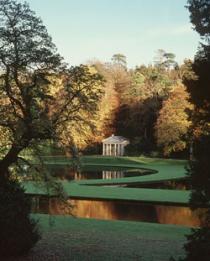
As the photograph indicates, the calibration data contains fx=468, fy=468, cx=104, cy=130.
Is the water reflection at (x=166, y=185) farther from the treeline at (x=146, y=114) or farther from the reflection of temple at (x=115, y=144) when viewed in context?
the reflection of temple at (x=115, y=144)

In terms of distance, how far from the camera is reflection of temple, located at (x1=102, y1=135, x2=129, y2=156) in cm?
6376

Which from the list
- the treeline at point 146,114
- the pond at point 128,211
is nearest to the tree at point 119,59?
the treeline at point 146,114

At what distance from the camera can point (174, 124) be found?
168 ft

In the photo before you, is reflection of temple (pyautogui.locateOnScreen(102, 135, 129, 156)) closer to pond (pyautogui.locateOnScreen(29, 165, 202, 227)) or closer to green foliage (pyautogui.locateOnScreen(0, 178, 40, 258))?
pond (pyautogui.locateOnScreen(29, 165, 202, 227))

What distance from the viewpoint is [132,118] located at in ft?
210

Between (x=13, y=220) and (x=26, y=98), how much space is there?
2.62 m

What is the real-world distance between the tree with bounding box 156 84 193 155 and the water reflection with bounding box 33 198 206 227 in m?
29.6

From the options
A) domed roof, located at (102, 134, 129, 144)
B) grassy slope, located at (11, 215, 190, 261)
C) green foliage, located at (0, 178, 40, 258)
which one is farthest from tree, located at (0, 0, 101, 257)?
domed roof, located at (102, 134, 129, 144)

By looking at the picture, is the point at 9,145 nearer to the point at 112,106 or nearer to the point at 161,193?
the point at 161,193

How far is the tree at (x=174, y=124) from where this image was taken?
5106cm

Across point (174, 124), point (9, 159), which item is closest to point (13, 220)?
point (9, 159)

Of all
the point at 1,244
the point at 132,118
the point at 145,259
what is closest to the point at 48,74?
the point at 1,244

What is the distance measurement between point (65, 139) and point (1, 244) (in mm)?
2670

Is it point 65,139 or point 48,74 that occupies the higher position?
point 48,74
